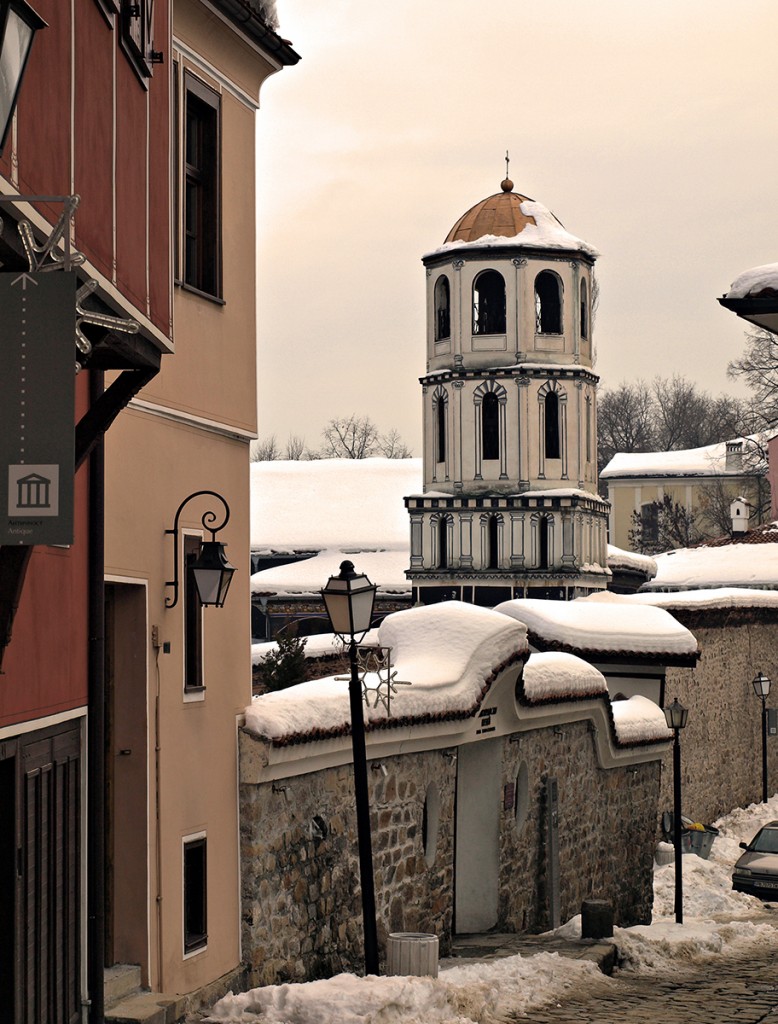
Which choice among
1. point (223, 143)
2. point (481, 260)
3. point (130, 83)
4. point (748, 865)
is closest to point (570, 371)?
point (481, 260)

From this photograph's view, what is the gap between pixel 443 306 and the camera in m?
52.0

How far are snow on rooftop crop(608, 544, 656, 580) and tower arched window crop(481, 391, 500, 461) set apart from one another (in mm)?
6425

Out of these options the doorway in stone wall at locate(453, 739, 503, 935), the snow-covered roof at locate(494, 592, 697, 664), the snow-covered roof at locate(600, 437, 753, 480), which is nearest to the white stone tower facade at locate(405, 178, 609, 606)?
the snow-covered roof at locate(494, 592, 697, 664)

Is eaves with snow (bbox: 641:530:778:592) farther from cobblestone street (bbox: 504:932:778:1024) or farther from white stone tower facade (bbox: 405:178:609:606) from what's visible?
cobblestone street (bbox: 504:932:778:1024)

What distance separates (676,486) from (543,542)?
35.8 m

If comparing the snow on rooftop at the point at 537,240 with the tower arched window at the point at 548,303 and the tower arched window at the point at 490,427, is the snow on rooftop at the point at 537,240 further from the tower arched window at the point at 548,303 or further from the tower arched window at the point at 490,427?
the tower arched window at the point at 490,427

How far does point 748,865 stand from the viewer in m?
21.4

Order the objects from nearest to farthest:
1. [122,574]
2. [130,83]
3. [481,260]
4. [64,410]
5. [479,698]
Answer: [64,410]
[130,83]
[122,574]
[479,698]
[481,260]

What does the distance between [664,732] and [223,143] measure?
421 inches

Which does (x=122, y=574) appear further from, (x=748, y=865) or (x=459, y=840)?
(x=748, y=865)

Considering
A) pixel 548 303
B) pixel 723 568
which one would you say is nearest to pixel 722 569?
pixel 723 568

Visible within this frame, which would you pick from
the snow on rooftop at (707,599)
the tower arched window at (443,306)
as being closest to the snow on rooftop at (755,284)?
the snow on rooftop at (707,599)

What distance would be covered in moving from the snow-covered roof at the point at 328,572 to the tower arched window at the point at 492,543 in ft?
9.83

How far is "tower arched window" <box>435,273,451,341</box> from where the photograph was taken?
5178cm
